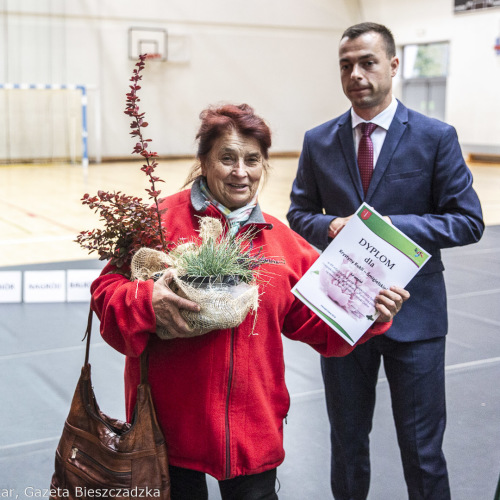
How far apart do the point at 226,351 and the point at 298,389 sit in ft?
7.47

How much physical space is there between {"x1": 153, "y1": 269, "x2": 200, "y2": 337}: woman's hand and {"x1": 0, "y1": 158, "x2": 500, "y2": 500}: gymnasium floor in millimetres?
1503

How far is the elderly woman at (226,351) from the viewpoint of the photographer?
68.1 inches

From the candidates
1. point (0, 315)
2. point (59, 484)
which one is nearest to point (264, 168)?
point (59, 484)

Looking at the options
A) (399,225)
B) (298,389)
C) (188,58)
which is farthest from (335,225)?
(188,58)

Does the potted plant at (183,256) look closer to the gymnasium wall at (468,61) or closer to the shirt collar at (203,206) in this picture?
the shirt collar at (203,206)

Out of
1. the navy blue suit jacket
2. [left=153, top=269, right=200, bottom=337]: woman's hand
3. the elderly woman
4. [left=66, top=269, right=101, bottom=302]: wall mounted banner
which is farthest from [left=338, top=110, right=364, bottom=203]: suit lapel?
[left=66, top=269, right=101, bottom=302]: wall mounted banner

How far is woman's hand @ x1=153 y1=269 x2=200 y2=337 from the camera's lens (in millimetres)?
1541

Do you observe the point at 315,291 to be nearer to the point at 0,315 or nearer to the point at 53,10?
the point at 0,315

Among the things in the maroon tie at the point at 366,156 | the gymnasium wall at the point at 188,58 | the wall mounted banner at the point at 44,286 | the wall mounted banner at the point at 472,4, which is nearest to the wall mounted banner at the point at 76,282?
the wall mounted banner at the point at 44,286

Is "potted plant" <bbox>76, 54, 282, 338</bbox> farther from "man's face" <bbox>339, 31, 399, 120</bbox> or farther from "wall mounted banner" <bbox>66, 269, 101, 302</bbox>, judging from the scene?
"wall mounted banner" <bbox>66, 269, 101, 302</bbox>

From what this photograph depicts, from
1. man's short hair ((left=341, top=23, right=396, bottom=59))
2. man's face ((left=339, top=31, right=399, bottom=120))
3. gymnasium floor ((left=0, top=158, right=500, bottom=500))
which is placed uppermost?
man's short hair ((left=341, top=23, right=396, bottom=59))

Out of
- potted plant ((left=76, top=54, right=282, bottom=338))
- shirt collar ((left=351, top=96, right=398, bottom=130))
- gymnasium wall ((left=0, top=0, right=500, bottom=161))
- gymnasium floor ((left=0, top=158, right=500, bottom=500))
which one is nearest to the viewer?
potted plant ((left=76, top=54, right=282, bottom=338))

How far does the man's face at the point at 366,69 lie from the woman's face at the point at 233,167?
0.60 meters

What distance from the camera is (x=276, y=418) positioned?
1854 mm
